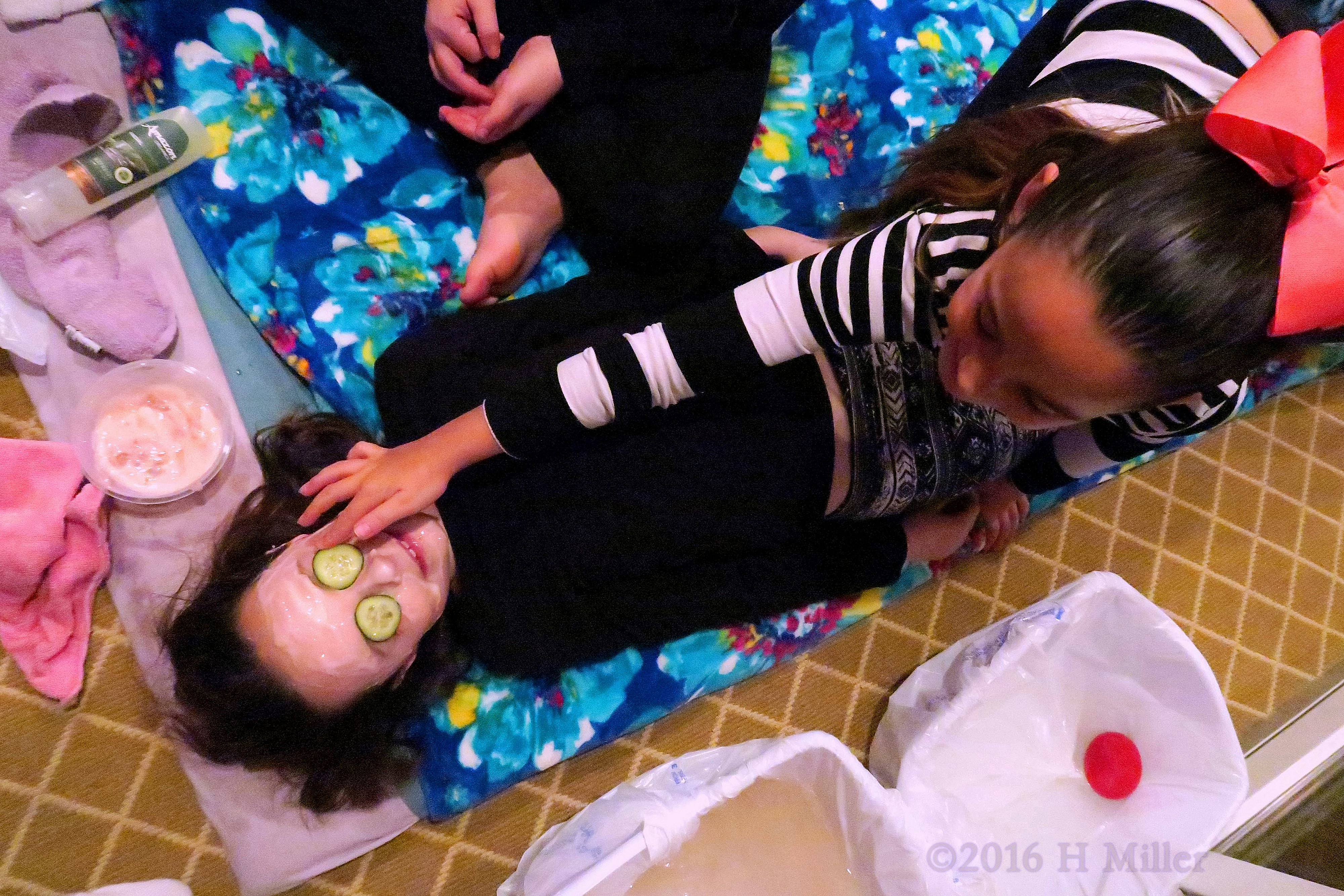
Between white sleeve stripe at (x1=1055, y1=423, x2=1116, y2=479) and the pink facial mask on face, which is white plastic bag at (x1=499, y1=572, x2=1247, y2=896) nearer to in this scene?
white sleeve stripe at (x1=1055, y1=423, x2=1116, y2=479)

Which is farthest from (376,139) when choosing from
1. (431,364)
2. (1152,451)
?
(1152,451)

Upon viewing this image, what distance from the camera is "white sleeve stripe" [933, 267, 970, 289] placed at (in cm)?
76

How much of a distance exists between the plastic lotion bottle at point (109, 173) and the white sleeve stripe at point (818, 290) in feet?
2.92

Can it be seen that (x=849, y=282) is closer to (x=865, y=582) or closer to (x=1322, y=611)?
(x=865, y=582)

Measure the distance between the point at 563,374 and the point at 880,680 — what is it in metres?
0.78

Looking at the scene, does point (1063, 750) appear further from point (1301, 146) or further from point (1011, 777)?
point (1301, 146)

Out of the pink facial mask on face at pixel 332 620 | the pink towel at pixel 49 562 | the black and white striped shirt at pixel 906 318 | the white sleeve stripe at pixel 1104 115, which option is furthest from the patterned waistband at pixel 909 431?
the pink towel at pixel 49 562

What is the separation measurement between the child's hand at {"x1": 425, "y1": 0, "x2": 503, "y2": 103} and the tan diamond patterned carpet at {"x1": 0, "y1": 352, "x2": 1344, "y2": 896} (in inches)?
28.7

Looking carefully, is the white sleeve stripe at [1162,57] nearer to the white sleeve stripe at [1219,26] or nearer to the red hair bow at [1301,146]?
the white sleeve stripe at [1219,26]

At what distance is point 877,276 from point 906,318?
54 mm

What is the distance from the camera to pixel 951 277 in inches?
30.2

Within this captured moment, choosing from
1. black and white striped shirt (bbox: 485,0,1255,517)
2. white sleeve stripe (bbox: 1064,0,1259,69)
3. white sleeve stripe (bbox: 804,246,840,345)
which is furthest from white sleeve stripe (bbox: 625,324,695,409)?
white sleeve stripe (bbox: 1064,0,1259,69)

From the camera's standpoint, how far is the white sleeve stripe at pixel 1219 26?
0.94m

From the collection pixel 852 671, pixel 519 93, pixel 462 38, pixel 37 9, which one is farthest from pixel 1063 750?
pixel 37 9
